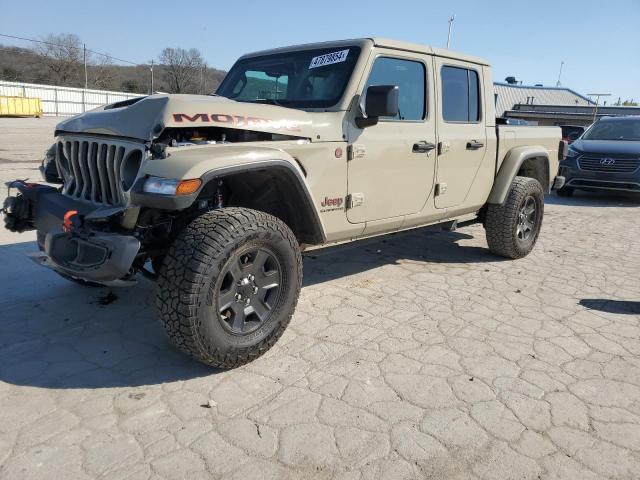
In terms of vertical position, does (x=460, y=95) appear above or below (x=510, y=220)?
above

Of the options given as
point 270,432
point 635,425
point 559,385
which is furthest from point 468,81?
point 270,432

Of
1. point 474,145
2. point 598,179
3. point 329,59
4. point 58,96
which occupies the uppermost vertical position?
point 58,96

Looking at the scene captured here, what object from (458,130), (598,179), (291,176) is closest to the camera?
(291,176)

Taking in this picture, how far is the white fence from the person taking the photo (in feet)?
128

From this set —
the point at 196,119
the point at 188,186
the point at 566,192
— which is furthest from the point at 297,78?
the point at 566,192

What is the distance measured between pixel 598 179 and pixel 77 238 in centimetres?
1008

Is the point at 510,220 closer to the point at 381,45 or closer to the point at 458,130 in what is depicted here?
the point at 458,130

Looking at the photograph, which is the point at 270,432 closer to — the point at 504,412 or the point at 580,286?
the point at 504,412

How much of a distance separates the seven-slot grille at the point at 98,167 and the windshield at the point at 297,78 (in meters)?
1.34

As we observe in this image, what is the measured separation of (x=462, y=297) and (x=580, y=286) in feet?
4.10

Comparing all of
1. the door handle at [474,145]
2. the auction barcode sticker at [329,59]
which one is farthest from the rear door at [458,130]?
the auction barcode sticker at [329,59]

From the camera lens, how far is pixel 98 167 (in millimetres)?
3105

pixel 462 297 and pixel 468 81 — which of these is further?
pixel 468 81

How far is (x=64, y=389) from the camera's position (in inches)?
111
